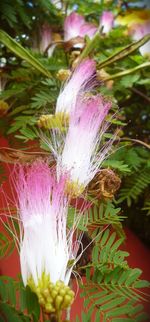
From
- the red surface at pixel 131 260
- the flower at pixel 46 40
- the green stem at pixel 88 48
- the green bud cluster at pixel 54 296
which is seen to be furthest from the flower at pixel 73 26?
the green bud cluster at pixel 54 296

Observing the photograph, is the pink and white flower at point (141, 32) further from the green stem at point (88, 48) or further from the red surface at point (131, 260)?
the red surface at point (131, 260)

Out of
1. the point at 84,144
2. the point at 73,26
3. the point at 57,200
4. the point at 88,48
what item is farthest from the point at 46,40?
the point at 57,200

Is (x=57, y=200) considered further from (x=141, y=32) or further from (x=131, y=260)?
(x=141, y=32)

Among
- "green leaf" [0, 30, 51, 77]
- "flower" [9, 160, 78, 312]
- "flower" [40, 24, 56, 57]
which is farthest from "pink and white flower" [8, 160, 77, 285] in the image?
"flower" [40, 24, 56, 57]

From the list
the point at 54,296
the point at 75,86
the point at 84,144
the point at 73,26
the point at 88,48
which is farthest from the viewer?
the point at 73,26

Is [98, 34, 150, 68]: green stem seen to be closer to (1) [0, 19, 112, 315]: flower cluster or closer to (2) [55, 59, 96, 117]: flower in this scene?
(2) [55, 59, 96, 117]: flower
